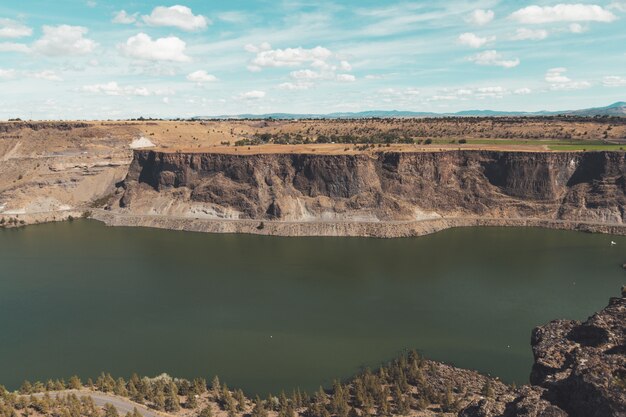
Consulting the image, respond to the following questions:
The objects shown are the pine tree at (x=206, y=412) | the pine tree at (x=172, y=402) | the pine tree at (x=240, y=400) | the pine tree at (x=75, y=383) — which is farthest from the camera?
the pine tree at (x=75, y=383)

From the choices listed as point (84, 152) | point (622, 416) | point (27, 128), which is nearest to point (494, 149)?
point (622, 416)

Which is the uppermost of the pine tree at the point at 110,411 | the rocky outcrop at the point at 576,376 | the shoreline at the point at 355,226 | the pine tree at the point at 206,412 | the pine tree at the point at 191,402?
the rocky outcrop at the point at 576,376

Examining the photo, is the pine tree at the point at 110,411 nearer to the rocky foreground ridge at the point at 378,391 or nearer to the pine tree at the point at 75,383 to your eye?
the rocky foreground ridge at the point at 378,391

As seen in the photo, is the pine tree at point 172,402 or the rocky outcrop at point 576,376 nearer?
the rocky outcrop at point 576,376

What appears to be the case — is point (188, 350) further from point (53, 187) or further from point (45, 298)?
point (53, 187)

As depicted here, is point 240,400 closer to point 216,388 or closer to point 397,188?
point 216,388

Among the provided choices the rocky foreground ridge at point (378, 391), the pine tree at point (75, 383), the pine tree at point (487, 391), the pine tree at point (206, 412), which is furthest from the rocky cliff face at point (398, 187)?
the pine tree at point (206, 412)
